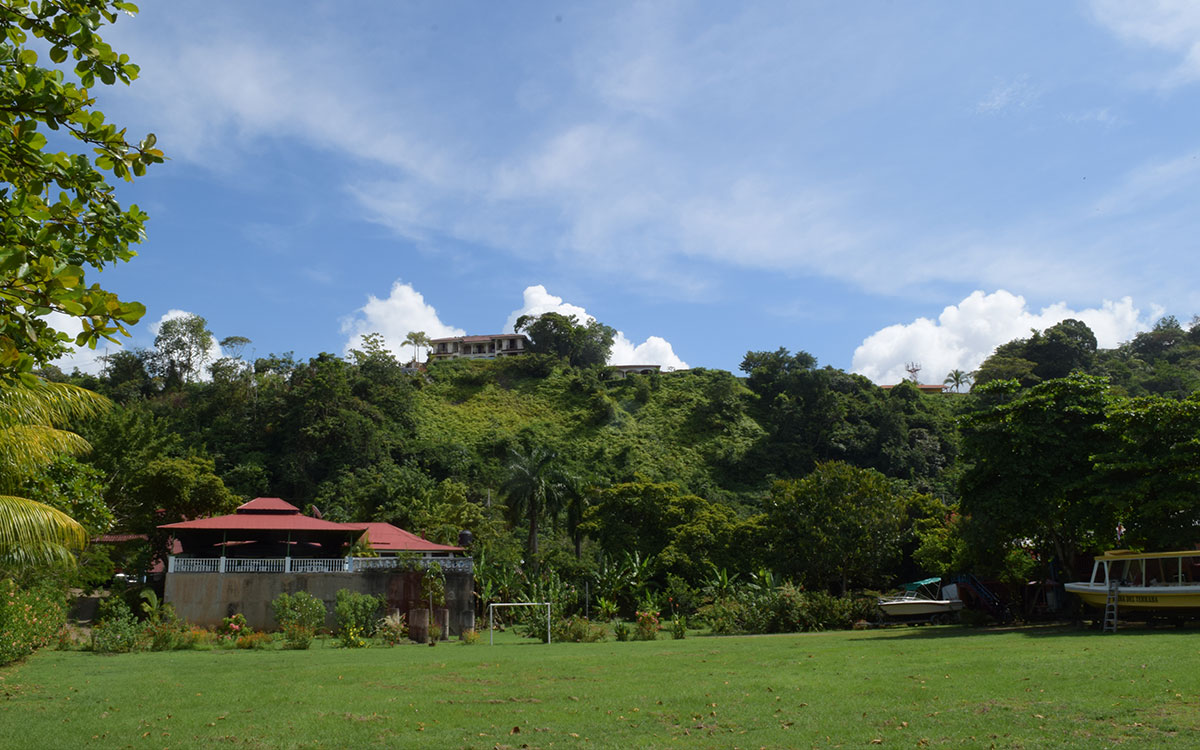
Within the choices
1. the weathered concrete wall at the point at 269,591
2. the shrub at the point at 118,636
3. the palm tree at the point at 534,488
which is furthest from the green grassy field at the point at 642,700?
the palm tree at the point at 534,488

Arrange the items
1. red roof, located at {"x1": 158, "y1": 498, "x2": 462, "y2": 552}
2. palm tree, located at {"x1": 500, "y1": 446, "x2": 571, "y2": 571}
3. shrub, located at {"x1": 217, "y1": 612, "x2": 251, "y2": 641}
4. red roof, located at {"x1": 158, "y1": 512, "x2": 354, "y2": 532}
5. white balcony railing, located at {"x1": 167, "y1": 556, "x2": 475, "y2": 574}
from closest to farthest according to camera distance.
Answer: shrub, located at {"x1": 217, "y1": 612, "x2": 251, "y2": 641} → white balcony railing, located at {"x1": 167, "y1": 556, "x2": 475, "y2": 574} → red roof, located at {"x1": 158, "y1": 512, "x2": 354, "y2": 532} → red roof, located at {"x1": 158, "y1": 498, "x2": 462, "y2": 552} → palm tree, located at {"x1": 500, "y1": 446, "x2": 571, "y2": 571}

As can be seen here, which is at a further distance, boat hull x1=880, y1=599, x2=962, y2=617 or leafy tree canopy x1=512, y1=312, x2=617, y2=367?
leafy tree canopy x1=512, y1=312, x2=617, y2=367

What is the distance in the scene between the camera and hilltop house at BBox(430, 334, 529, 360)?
97.2 m

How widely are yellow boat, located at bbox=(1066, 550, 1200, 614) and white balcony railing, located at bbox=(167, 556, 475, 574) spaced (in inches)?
746

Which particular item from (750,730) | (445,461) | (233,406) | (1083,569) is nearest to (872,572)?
(1083,569)

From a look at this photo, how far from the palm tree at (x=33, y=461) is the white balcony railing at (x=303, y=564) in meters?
12.8

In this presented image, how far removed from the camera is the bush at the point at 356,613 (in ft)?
69.4

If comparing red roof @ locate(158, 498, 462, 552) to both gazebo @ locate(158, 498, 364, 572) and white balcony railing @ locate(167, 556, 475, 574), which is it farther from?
white balcony railing @ locate(167, 556, 475, 574)

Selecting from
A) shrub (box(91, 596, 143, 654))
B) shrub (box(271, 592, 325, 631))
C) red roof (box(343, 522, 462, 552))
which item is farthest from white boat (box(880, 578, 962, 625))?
shrub (box(91, 596, 143, 654))

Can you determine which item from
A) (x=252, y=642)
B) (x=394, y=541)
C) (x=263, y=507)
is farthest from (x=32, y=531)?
(x=394, y=541)

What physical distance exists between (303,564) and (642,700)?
69.1ft

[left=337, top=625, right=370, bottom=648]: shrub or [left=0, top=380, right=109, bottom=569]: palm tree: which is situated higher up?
[left=0, top=380, right=109, bottom=569]: palm tree

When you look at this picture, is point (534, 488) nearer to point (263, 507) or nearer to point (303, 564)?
point (263, 507)

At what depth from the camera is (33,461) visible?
13.5 metres
